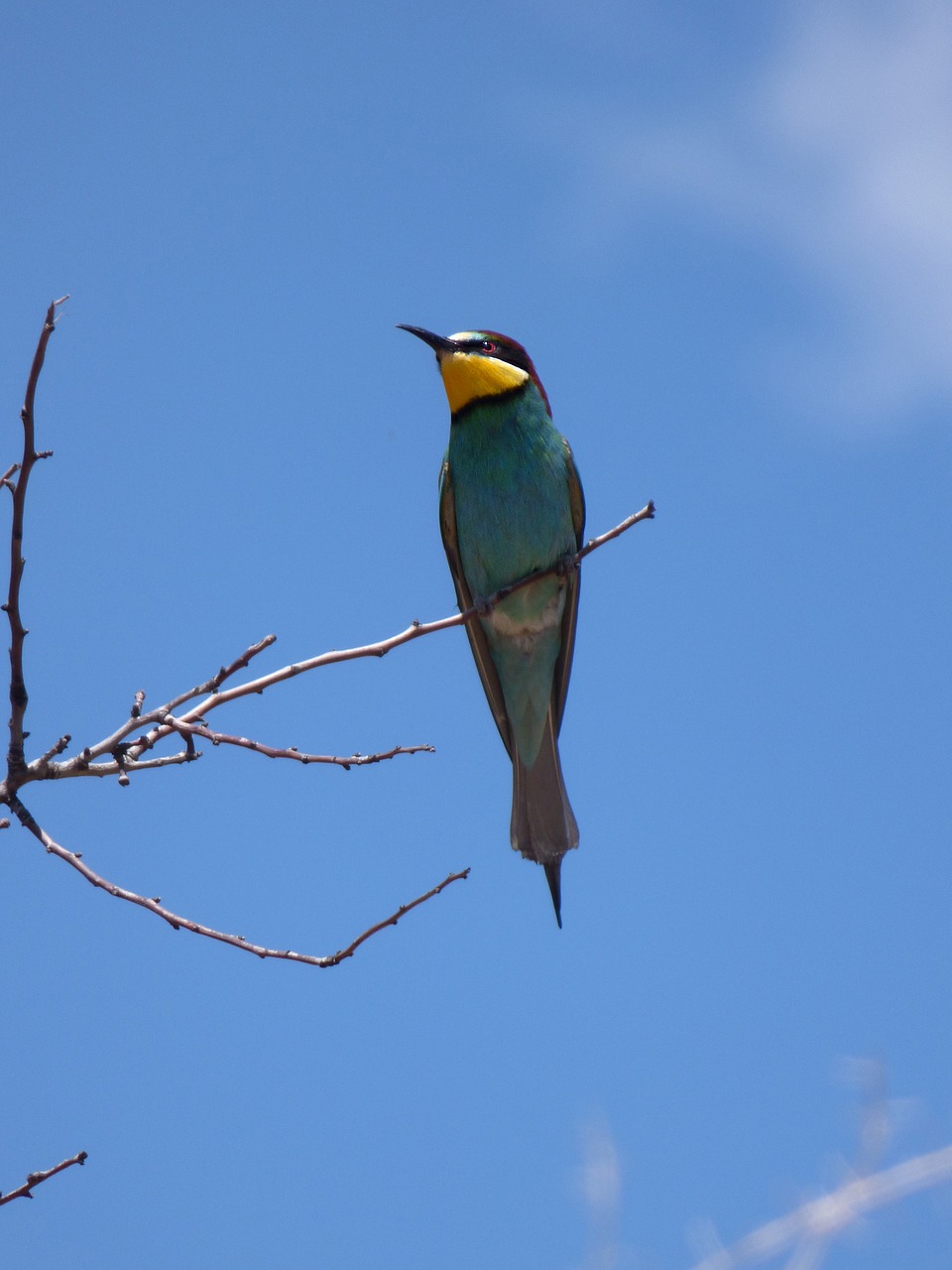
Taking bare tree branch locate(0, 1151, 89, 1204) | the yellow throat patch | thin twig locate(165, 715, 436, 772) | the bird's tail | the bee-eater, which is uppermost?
the yellow throat patch

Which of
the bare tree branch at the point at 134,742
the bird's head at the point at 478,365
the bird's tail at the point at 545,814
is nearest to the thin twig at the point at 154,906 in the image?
the bare tree branch at the point at 134,742

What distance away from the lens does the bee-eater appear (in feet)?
16.0

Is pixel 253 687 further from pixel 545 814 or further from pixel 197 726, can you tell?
pixel 545 814

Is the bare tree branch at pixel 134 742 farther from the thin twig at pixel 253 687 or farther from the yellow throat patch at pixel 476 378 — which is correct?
the yellow throat patch at pixel 476 378

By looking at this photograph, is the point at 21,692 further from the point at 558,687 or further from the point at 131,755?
the point at 558,687

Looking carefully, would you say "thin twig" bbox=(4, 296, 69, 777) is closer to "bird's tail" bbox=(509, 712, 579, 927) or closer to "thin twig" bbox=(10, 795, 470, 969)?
"thin twig" bbox=(10, 795, 470, 969)

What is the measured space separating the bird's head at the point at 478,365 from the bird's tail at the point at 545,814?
1.35m

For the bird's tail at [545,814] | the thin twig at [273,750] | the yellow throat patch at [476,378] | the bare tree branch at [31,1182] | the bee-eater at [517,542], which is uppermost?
the yellow throat patch at [476,378]

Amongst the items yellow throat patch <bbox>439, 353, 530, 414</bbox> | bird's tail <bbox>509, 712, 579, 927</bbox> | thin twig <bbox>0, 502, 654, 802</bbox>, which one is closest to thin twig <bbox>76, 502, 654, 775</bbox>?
thin twig <bbox>0, 502, 654, 802</bbox>

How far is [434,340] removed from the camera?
17.8ft

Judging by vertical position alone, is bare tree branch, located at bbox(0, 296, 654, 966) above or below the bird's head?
below

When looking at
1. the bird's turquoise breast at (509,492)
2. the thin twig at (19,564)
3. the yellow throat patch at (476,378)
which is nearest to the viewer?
the thin twig at (19,564)

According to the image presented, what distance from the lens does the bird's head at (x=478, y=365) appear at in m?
5.18

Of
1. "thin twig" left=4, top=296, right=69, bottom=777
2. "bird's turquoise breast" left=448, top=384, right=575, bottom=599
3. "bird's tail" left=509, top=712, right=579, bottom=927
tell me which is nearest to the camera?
"thin twig" left=4, top=296, right=69, bottom=777
